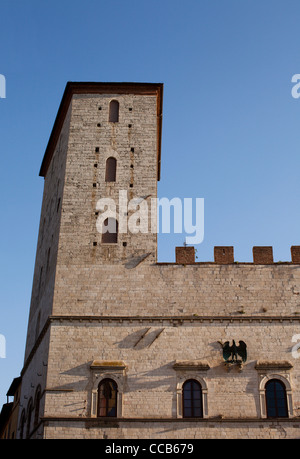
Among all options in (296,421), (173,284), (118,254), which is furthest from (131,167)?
(296,421)

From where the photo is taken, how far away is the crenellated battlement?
23.6 metres

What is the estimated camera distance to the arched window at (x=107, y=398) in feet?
67.8

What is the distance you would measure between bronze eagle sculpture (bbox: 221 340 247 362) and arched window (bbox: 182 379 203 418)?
1.53m

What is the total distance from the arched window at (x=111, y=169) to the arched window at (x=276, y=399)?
1087 cm

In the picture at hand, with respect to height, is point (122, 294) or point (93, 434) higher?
point (122, 294)

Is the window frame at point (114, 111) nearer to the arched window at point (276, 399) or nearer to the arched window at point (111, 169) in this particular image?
the arched window at point (111, 169)

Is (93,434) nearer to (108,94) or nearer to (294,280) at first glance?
(294,280)

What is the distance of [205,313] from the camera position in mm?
22359

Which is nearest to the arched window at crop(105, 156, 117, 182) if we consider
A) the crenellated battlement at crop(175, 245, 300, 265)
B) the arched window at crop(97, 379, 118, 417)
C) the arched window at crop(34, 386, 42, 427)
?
the crenellated battlement at crop(175, 245, 300, 265)

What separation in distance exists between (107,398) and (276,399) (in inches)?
241

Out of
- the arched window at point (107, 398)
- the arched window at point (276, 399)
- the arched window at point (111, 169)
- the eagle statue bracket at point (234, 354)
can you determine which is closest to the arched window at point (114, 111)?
the arched window at point (111, 169)

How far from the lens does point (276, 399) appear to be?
20.8m
